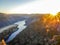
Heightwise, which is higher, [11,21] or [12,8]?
[12,8]

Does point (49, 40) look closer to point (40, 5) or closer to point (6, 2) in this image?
point (40, 5)

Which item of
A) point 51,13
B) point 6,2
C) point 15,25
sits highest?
point 6,2

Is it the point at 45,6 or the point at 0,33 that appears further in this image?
the point at 45,6

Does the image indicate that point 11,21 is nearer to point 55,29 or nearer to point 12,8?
point 12,8

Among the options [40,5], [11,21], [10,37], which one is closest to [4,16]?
[11,21]

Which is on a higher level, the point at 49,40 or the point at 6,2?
the point at 6,2

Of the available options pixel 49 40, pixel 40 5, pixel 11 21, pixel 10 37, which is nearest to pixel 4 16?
pixel 11 21
